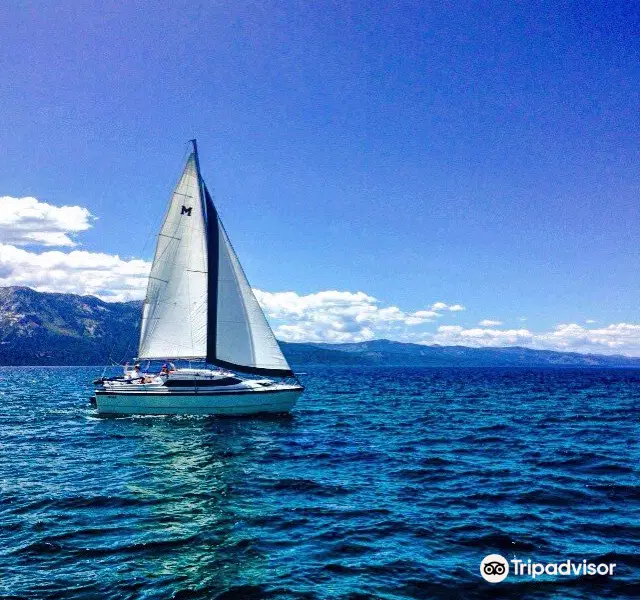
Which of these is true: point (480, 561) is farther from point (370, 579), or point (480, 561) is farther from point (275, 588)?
point (275, 588)

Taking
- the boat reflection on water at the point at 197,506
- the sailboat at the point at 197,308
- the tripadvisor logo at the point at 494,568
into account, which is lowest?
the boat reflection on water at the point at 197,506

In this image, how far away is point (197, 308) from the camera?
40.5m

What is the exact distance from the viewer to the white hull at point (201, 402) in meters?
38.0

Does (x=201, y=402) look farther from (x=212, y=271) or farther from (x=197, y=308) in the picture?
(x=212, y=271)

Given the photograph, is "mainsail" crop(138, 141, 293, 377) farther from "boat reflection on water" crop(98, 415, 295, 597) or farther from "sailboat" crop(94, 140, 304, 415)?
"boat reflection on water" crop(98, 415, 295, 597)

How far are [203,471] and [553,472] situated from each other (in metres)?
16.5

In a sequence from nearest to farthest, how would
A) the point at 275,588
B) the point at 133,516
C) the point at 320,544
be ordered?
1. the point at 275,588
2. the point at 320,544
3. the point at 133,516

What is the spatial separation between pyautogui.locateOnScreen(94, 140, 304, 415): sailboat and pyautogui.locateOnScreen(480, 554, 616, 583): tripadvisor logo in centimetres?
2750

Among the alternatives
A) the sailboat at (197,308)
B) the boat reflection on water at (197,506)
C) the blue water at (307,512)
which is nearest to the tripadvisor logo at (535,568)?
the blue water at (307,512)

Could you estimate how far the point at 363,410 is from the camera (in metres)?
50.2

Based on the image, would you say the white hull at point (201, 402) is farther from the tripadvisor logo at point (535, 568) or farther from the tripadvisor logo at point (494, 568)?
the tripadvisor logo at point (535, 568)

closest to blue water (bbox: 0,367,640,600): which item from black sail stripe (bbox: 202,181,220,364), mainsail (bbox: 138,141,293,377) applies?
mainsail (bbox: 138,141,293,377)

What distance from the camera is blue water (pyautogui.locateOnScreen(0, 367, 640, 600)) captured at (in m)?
11.8

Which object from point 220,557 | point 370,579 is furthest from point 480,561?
point 220,557
